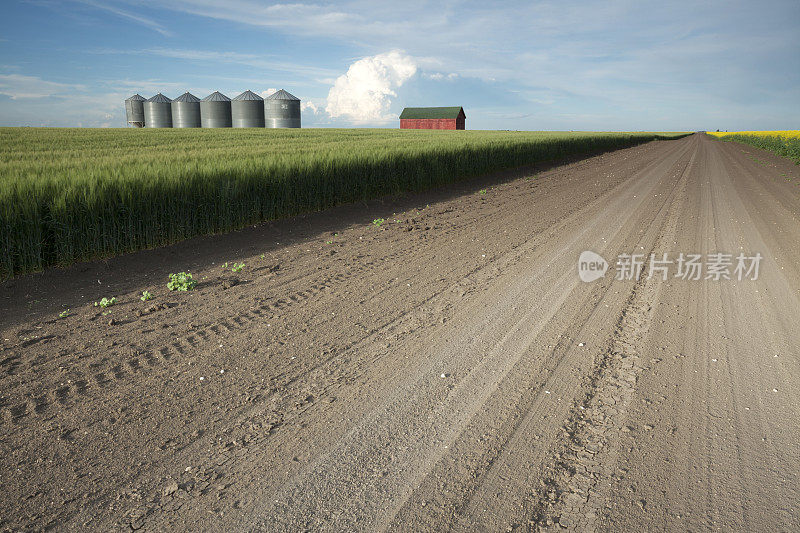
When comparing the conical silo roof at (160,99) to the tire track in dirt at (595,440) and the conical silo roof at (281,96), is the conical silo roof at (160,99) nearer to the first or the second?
the conical silo roof at (281,96)

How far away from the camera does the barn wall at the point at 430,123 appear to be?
3009 inches

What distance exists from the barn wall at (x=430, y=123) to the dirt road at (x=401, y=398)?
239 ft

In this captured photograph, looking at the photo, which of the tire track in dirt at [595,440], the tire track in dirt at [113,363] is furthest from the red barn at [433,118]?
the tire track in dirt at [595,440]

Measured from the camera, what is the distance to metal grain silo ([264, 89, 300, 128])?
5434 centimetres

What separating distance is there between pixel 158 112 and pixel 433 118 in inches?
1631

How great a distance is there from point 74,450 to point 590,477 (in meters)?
3.32

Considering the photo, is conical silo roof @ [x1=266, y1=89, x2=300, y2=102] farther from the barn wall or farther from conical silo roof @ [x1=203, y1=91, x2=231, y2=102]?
the barn wall

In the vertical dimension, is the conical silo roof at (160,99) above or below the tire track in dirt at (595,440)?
above

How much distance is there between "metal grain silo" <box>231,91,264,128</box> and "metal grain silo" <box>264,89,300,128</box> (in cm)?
70

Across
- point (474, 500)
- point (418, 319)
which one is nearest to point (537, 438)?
Answer: point (474, 500)

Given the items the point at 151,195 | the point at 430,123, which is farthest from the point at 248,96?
the point at 151,195

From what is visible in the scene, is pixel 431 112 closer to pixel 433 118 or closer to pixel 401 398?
pixel 433 118

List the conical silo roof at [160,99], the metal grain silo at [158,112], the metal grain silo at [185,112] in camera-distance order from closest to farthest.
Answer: the metal grain silo at [185,112] → the metal grain silo at [158,112] → the conical silo roof at [160,99]

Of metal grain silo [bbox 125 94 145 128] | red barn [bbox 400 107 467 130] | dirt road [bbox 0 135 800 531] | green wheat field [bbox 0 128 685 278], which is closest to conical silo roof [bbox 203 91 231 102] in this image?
metal grain silo [bbox 125 94 145 128]
